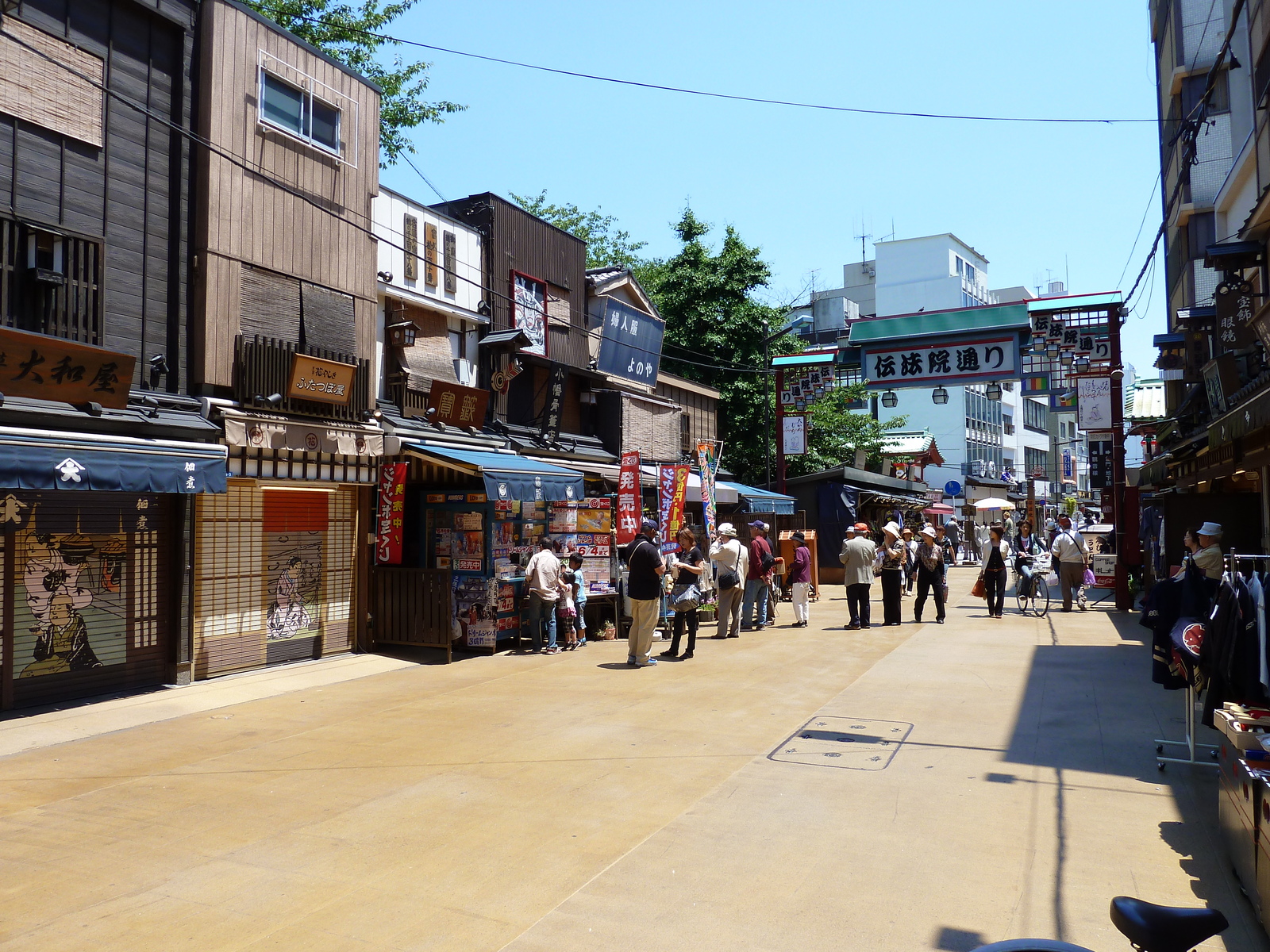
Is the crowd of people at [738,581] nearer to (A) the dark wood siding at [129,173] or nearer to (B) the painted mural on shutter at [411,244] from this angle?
(B) the painted mural on shutter at [411,244]

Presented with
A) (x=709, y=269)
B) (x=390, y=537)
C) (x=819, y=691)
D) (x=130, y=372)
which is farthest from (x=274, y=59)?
(x=709, y=269)

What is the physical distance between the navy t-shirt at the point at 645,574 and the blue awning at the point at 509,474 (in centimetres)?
191

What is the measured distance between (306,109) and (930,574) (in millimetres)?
12628

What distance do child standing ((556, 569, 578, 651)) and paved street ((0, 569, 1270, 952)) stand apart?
9.48 feet

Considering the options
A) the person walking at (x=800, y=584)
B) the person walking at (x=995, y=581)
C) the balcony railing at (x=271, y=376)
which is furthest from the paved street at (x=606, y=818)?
the person walking at (x=995, y=581)

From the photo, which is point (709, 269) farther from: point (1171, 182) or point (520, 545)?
point (520, 545)

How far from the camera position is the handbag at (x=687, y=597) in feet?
41.6

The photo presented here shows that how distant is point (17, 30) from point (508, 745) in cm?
858

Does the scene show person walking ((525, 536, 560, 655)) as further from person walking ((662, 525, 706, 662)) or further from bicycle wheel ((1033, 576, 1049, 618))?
bicycle wheel ((1033, 576, 1049, 618))

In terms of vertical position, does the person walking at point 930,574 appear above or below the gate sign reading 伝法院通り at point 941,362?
below

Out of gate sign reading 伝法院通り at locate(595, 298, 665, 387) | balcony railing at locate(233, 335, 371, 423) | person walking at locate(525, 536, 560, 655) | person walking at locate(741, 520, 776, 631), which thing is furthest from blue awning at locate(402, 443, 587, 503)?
gate sign reading 伝法院通り at locate(595, 298, 665, 387)

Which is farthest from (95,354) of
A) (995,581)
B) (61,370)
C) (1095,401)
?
Answer: (1095,401)

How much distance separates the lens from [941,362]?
19.4 metres

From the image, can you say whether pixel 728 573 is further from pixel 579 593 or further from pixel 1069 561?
pixel 1069 561
